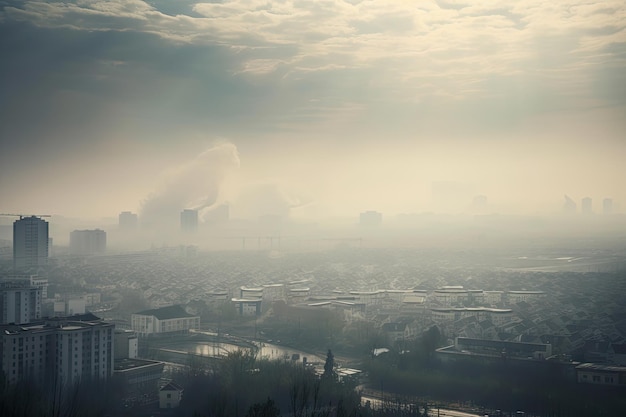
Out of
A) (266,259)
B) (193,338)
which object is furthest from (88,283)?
(266,259)

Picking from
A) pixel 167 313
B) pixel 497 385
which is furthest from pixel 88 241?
pixel 497 385

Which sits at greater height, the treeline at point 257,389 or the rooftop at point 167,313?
the rooftop at point 167,313

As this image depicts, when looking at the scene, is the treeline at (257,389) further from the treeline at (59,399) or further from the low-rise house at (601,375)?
the low-rise house at (601,375)

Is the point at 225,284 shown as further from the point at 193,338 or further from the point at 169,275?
the point at 193,338

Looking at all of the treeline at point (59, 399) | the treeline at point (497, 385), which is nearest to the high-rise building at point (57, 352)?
the treeline at point (59, 399)

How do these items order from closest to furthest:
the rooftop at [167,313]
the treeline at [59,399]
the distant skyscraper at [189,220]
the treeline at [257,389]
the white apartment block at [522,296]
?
the treeline at [59,399] < the treeline at [257,389] < the rooftop at [167,313] < the white apartment block at [522,296] < the distant skyscraper at [189,220]

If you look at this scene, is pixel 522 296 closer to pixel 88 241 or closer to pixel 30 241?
pixel 30 241
